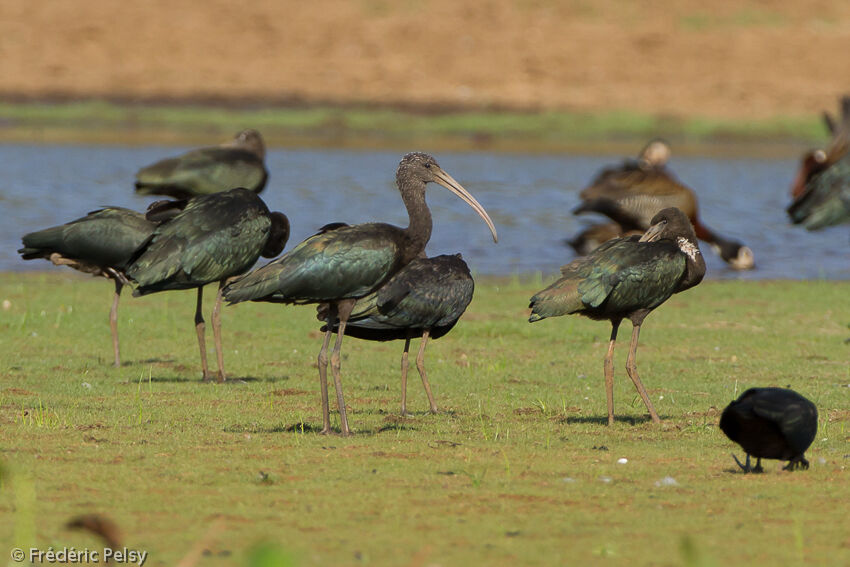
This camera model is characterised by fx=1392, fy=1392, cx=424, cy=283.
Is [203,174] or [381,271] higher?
[203,174]

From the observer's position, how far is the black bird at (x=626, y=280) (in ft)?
26.0

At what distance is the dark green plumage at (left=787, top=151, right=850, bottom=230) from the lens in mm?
12758

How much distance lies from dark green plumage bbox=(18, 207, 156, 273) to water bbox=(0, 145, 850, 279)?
642 centimetres

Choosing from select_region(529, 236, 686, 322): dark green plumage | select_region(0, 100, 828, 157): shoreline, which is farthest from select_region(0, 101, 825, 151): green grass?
select_region(529, 236, 686, 322): dark green plumage

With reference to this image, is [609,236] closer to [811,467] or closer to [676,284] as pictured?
[676,284]

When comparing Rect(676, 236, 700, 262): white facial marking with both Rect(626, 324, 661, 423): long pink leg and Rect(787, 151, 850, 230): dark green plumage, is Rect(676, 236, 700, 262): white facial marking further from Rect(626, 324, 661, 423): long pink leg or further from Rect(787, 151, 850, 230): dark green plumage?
Rect(787, 151, 850, 230): dark green plumage

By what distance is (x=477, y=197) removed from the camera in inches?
936

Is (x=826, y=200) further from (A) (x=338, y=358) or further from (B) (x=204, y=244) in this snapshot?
(A) (x=338, y=358)

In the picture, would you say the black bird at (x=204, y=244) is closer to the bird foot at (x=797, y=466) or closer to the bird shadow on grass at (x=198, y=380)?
the bird shadow on grass at (x=198, y=380)

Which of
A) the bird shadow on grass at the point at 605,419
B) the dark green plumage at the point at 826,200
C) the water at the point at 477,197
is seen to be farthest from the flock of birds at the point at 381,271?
the water at the point at 477,197

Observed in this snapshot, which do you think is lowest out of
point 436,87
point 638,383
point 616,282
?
point 638,383

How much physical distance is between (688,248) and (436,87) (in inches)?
1161

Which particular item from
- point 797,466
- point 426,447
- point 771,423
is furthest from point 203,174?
point 771,423

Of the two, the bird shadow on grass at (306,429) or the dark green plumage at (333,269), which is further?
the bird shadow on grass at (306,429)
